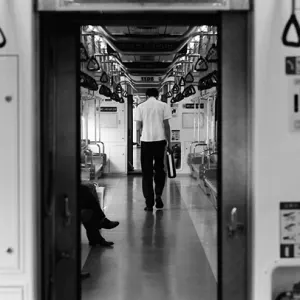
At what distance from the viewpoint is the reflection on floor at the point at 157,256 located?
3.65 metres

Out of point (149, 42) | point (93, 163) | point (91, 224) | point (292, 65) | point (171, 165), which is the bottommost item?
point (91, 224)

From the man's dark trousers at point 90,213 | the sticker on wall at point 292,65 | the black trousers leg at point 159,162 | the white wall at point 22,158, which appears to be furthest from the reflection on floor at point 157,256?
the sticker on wall at point 292,65

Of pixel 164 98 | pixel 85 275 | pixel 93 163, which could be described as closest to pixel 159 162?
pixel 85 275

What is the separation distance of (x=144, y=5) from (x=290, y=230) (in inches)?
47.1

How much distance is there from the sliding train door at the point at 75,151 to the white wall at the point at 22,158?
9 cm

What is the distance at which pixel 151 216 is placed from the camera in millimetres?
6500

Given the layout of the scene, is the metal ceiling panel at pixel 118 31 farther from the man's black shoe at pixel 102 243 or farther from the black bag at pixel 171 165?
the man's black shoe at pixel 102 243

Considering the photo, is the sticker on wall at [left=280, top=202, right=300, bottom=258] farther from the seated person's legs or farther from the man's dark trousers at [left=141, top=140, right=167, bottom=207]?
the man's dark trousers at [left=141, top=140, right=167, bottom=207]

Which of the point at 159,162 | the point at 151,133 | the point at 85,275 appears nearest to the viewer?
the point at 85,275

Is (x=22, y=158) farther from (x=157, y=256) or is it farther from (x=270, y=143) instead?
(x=157, y=256)

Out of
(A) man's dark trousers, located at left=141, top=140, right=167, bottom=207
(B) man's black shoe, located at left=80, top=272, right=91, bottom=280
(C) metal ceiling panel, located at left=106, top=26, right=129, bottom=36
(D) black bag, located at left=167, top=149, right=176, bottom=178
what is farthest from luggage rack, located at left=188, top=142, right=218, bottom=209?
(B) man's black shoe, located at left=80, top=272, right=91, bottom=280

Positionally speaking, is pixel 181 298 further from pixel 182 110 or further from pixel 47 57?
pixel 182 110

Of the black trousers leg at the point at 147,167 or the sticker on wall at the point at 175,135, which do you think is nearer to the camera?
the black trousers leg at the point at 147,167

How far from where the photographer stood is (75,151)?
6.97 ft
